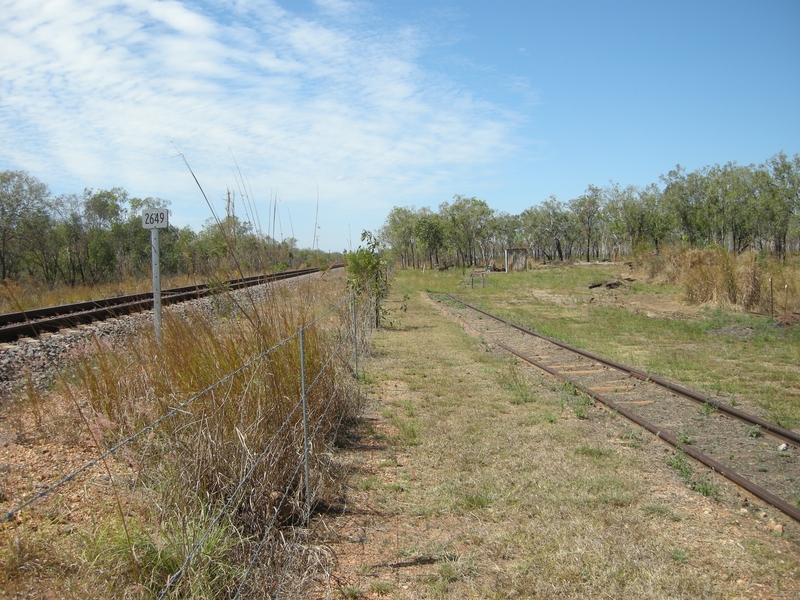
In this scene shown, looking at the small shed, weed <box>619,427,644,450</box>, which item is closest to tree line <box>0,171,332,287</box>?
weed <box>619,427,644,450</box>

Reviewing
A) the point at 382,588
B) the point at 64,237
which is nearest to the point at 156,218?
the point at 382,588

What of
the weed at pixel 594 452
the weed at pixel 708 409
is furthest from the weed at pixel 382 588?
the weed at pixel 708 409

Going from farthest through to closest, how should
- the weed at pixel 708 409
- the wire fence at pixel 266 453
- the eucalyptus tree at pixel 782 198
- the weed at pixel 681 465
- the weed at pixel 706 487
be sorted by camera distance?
the eucalyptus tree at pixel 782 198 → the weed at pixel 708 409 → the weed at pixel 681 465 → the weed at pixel 706 487 → the wire fence at pixel 266 453

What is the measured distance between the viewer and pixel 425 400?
28.1ft

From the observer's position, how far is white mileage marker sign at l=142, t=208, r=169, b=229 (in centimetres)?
813

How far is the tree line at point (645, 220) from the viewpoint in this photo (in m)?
54.6

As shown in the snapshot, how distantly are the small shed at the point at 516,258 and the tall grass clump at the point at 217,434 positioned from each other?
48.7 m

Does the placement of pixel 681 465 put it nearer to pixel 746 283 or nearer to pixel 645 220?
pixel 746 283

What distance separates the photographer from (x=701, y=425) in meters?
7.16

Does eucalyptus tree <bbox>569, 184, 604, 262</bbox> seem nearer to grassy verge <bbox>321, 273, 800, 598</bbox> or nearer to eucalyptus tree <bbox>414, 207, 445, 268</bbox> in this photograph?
eucalyptus tree <bbox>414, 207, 445, 268</bbox>

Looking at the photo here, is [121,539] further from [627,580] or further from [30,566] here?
[627,580]

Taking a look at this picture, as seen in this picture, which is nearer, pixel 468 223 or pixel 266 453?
pixel 266 453

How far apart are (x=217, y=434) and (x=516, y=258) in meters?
51.7

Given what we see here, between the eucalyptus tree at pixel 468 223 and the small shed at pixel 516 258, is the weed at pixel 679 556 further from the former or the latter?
the eucalyptus tree at pixel 468 223
